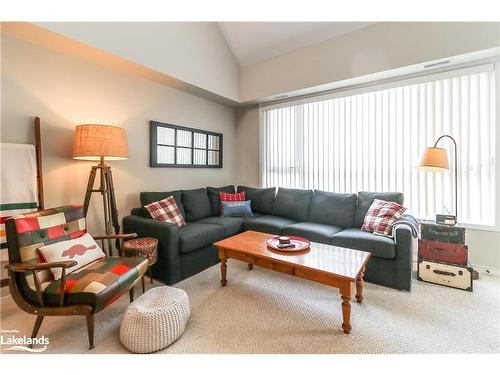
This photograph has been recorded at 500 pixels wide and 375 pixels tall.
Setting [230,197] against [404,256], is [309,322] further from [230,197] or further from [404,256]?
[230,197]

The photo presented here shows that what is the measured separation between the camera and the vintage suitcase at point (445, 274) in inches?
91.0

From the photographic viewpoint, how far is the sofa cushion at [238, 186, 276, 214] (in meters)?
3.85

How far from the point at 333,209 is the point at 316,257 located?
4.44 ft

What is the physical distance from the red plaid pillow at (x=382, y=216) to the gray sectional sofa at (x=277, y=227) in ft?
0.38

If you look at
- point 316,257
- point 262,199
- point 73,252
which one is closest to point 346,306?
point 316,257

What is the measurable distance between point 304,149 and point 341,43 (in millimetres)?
1593

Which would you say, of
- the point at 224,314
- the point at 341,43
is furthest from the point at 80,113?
the point at 341,43

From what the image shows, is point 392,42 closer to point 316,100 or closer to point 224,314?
point 316,100

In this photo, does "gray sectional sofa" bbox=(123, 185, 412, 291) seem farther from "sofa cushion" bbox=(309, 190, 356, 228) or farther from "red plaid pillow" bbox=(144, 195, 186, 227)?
"red plaid pillow" bbox=(144, 195, 186, 227)

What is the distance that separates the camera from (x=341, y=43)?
322cm

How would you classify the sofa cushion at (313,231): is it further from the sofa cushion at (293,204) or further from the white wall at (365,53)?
the white wall at (365,53)

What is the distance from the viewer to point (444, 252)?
2439 mm
